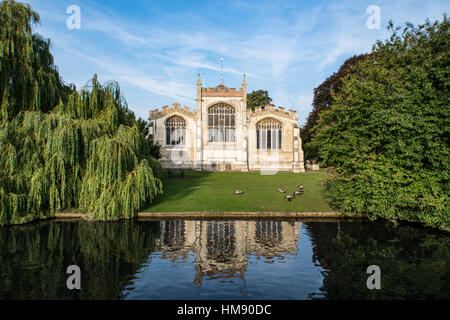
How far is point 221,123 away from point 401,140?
31720 mm

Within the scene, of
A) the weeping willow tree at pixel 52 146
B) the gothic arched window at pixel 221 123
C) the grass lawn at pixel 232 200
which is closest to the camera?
the weeping willow tree at pixel 52 146

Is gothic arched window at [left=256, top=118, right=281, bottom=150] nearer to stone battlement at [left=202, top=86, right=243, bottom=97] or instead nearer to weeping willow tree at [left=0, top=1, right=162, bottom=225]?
stone battlement at [left=202, top=86, right=243, bottom=97]


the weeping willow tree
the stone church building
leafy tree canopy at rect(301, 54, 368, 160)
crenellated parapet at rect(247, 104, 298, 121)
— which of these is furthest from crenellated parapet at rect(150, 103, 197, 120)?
the weeping willow tree

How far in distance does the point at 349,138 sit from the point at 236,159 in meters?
28.2

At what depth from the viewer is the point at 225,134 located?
44.1 metres

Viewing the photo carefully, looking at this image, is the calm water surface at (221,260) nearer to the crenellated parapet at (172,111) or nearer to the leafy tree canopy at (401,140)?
the leafy tree canopy at (401,140)

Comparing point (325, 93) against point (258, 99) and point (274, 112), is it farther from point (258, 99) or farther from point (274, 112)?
point (258, 99)

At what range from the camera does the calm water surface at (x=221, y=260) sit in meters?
7.82

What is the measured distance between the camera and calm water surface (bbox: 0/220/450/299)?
7.82 m

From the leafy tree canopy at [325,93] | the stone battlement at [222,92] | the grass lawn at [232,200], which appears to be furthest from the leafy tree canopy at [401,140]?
the stone battlement at [222,92]

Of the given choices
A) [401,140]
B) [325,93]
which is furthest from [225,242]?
[325,93]

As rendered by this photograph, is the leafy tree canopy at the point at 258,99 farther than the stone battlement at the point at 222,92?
Yes

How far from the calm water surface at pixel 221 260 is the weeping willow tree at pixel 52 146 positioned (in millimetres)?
1331
